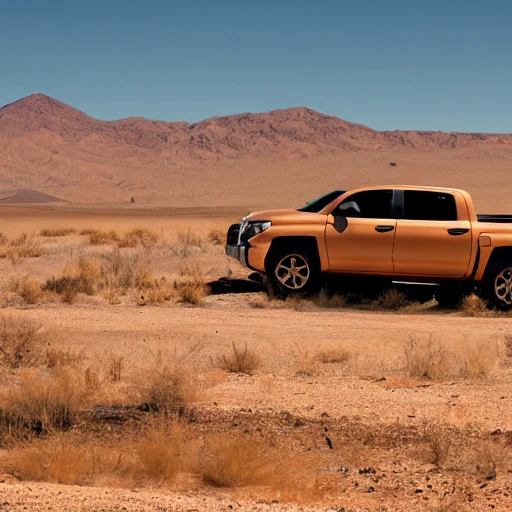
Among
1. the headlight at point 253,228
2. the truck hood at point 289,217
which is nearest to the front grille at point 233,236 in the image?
the headlight at point 253,228

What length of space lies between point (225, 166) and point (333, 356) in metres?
137

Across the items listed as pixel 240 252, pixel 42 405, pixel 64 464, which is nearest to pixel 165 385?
pixel 42 405

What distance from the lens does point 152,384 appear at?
29.0ft

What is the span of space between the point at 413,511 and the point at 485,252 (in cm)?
906

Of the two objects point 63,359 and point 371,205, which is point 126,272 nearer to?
point 371,205

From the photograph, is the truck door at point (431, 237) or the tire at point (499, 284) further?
the tire at point (499, 284)

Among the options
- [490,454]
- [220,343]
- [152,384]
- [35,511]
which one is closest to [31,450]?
[35,511]

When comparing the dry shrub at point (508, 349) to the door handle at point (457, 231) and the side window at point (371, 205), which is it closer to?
the door handle at point (457, 231)

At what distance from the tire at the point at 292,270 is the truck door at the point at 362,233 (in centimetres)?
40

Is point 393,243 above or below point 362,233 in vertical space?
below

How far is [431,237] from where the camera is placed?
14508 millimetres

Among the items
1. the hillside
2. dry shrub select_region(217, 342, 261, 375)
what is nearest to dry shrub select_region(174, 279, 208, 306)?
dry shrub select_region(217, 342, 261, 375)

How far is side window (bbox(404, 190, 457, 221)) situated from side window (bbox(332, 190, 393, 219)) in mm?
302

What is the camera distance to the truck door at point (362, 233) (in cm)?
1469
